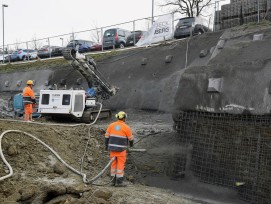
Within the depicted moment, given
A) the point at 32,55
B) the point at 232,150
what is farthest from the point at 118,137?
the point at 32,55

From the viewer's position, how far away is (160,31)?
2173 cm

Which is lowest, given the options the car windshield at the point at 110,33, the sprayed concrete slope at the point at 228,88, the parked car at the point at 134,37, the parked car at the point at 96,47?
the sprayed concrete slope at the point at 228,88

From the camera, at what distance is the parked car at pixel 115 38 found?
27547 millimetres

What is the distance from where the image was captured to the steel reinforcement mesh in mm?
7758

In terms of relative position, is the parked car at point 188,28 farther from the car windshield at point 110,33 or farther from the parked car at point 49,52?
the parked car at point 49,52

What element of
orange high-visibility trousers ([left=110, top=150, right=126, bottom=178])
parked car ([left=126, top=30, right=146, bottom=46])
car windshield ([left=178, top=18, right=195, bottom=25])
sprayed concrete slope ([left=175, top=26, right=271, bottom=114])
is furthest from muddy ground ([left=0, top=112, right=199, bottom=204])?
parked car ([left=126, top=30, right=146, bottom=46])

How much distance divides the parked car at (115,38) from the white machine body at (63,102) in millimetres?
13125

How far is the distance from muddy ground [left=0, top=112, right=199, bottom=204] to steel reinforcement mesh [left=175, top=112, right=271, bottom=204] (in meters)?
1.01

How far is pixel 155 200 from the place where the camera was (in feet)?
24.5

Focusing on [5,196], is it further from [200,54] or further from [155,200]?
[200,54]

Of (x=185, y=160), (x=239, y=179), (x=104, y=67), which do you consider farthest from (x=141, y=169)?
(x=104, y=67)

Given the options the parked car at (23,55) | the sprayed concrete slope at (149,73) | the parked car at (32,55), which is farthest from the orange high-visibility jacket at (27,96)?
the parked car at (23,55)

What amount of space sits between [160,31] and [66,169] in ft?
47.6

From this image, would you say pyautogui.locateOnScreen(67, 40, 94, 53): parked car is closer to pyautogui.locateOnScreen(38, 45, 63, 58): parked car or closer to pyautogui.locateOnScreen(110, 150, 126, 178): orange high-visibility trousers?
pyautogui.locateOnScreen(38, 45, 63, 58): parked car
